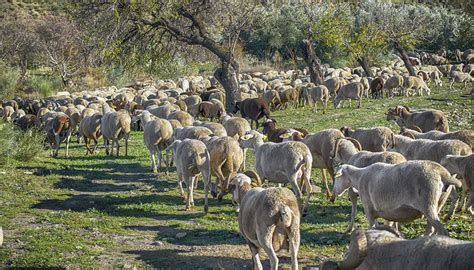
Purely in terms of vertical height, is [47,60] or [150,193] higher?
[47,60]

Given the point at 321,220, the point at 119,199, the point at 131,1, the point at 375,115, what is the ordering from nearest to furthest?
the point at 321,220 → the point at 119,199 → the point at 131,1 → the point at 375,115

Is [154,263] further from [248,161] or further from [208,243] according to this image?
[248,161]

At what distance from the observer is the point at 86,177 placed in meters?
16.9

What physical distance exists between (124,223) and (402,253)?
24.1 ft

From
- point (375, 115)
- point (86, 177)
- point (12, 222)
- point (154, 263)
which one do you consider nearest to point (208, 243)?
point (154, 263)

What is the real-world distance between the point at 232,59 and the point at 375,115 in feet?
22.6

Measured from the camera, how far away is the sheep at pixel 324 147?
13164mm

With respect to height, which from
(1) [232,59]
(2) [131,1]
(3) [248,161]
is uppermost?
(2) [131,1]

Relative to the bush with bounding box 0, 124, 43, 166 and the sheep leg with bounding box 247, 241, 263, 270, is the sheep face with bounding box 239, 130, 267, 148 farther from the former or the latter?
the bush with bounding box 0, 124, 43, 166

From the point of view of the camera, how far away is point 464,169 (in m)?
10.0

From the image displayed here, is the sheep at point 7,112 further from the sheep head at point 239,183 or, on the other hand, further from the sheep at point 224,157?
the sheep head at point 239,183

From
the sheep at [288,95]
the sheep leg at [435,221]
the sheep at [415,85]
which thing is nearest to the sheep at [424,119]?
the sheep leg at [435,221]

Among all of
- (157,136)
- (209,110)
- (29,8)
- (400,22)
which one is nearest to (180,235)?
(157,136)

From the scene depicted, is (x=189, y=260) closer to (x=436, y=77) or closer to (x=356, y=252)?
(x=356, y=252)
